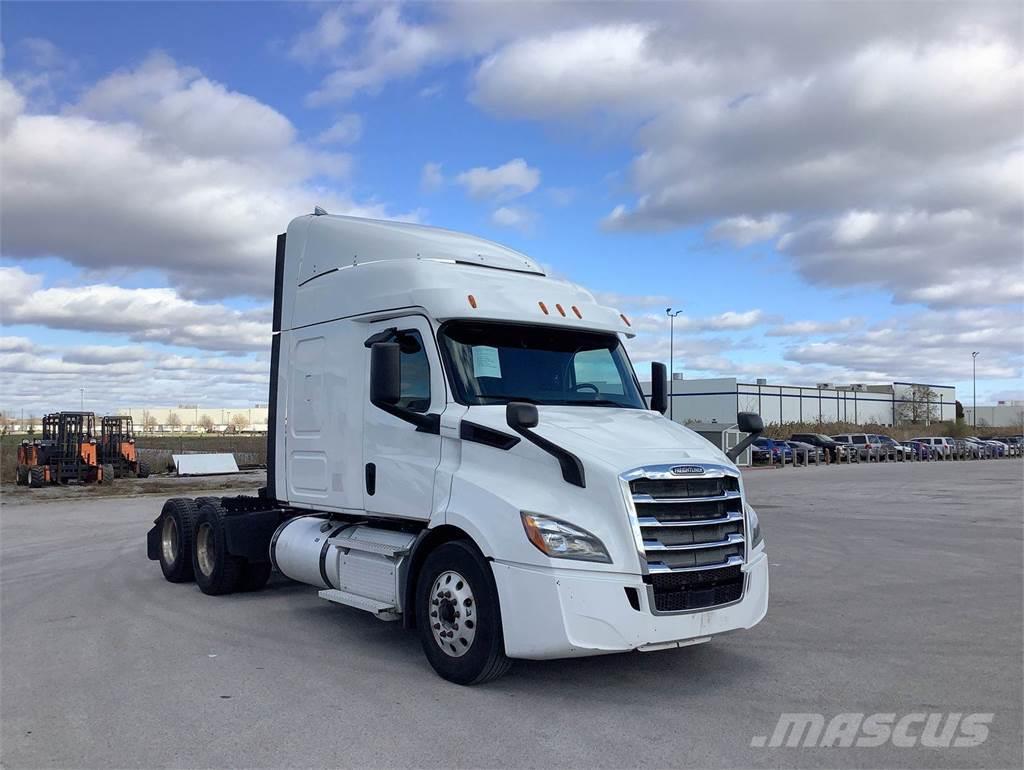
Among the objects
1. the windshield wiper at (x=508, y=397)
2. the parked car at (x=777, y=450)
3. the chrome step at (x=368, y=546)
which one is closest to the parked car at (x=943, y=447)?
the parked car at (x=777, y=450)

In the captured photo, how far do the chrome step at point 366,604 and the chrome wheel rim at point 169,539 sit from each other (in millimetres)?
3690

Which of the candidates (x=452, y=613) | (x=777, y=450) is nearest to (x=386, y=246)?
(x=452, y=613)

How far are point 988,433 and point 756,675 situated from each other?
106 meters

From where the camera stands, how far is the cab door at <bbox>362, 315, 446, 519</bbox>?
22.1 ft

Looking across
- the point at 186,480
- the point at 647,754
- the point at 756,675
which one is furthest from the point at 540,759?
the point at 186,480

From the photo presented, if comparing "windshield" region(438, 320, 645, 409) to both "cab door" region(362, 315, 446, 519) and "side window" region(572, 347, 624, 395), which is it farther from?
"cab door" region(362, 315, 446, 519)

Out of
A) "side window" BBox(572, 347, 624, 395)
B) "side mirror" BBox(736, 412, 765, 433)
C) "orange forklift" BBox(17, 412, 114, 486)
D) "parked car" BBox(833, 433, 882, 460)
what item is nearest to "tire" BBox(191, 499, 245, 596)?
"side window" BBox(572, 347, 624, 395)

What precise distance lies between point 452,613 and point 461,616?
10cm

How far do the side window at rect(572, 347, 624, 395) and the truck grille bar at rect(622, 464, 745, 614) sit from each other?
146 cm

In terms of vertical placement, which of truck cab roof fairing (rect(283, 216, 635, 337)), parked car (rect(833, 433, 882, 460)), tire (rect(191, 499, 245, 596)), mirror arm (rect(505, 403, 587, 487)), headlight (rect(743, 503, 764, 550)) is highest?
truck cab roof fairing (rect(283, 216, 635, 337))

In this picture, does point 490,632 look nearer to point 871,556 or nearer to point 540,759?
point 540,759

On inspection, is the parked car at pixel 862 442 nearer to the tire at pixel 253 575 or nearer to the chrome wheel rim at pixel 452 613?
the tire at pixel 253 575

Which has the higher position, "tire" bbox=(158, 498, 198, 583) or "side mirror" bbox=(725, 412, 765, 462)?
"side mirror" bbox=(725, 412, 765, 462)

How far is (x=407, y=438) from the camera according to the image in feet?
22.9
